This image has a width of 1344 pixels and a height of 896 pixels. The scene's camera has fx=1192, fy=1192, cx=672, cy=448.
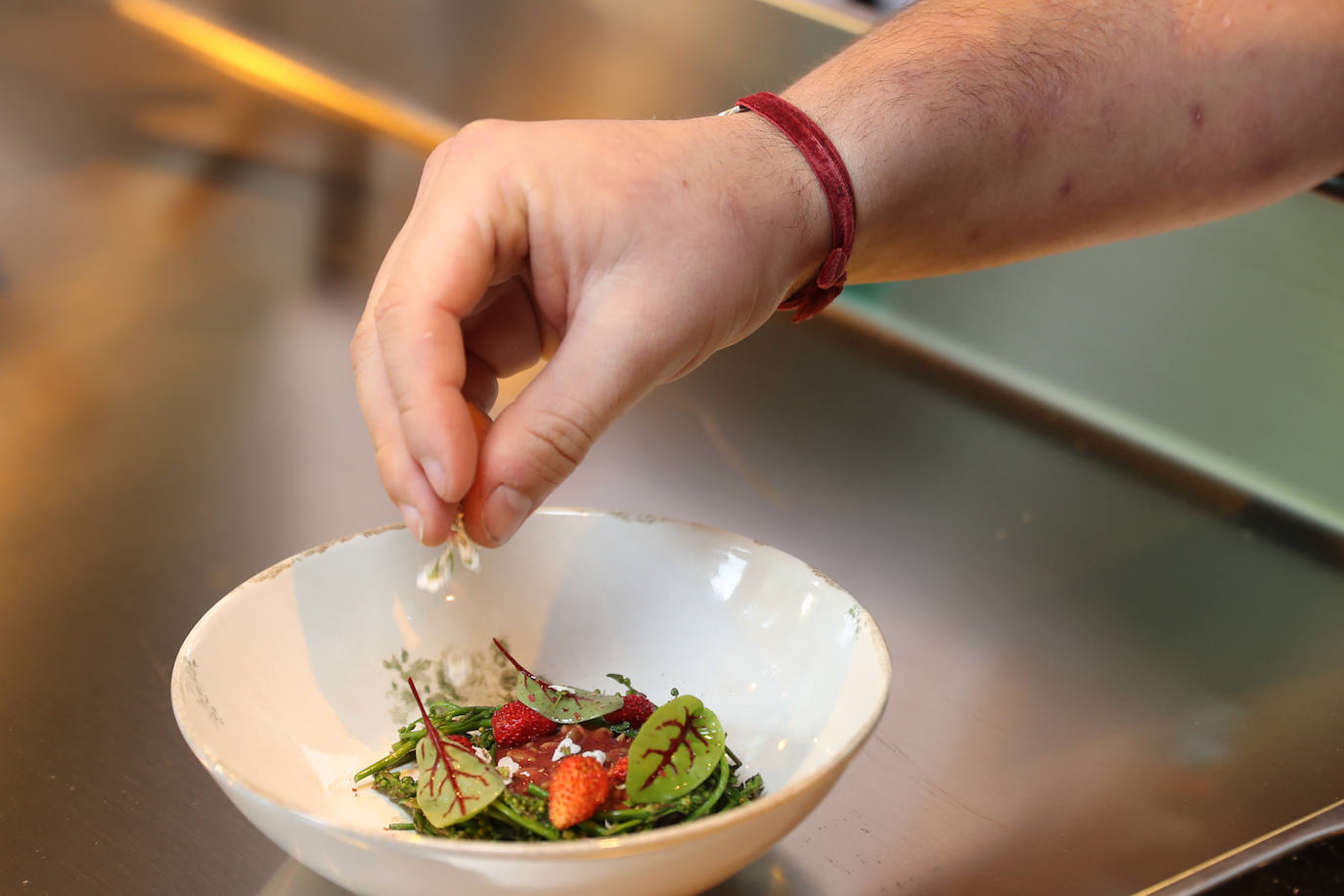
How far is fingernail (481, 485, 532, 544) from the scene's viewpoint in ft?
2.10

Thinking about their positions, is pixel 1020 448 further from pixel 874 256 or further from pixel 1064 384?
pixel 874 256

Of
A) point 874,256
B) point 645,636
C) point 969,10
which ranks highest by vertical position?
point 969,10

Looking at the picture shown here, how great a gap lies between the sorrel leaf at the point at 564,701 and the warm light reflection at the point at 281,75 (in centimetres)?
135

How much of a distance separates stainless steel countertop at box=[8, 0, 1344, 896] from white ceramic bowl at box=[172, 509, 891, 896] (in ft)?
0.21

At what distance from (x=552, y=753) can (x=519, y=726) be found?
29mm

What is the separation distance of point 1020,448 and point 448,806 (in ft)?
2.58

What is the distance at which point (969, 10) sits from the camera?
0.85 meters

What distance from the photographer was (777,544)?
3.21 ft

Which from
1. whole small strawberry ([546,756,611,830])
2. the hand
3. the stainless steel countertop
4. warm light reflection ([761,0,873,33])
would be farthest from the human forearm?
warm light reflection ([761,0,873,33])

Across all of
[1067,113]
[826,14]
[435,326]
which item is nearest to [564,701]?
[435,326]

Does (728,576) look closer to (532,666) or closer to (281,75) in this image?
(532,666)

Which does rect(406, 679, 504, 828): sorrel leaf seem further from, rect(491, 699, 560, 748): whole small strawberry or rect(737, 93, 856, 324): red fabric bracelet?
rect(737, 93, 856, 324): red fabric bracelet

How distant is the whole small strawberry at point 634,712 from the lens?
27.3 inches

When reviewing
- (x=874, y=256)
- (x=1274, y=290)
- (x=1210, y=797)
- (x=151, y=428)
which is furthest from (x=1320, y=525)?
(x=151, y=428)
